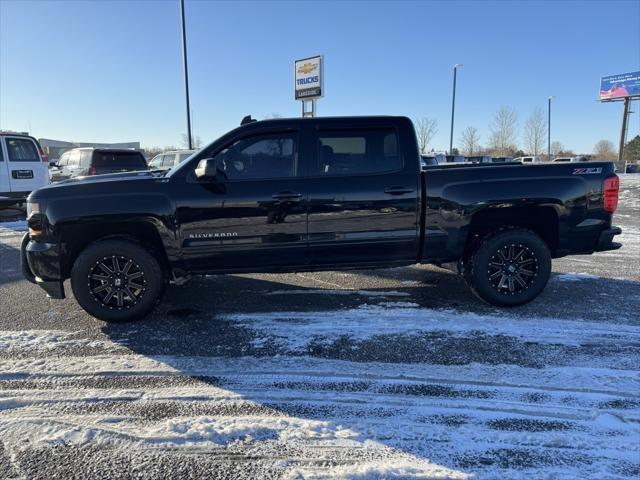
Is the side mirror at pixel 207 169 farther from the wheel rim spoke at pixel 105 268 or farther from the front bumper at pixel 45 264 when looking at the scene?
the front bumper at pixel 45 264

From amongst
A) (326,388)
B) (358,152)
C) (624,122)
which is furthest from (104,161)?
(624,122)

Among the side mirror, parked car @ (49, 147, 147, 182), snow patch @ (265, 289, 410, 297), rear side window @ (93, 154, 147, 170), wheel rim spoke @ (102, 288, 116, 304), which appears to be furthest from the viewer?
rear side window @ (93, 154, 147, 170)

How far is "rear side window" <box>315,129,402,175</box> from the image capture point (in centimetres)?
441

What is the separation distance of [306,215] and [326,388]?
5.85 ft

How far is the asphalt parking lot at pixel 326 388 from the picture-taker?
2.38 m

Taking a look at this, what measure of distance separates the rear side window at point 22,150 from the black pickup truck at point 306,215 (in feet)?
27.6

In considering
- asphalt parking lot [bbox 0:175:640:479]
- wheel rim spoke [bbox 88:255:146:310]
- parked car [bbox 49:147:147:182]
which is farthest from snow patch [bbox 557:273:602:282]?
parked car [bbox 49:147:147:182]

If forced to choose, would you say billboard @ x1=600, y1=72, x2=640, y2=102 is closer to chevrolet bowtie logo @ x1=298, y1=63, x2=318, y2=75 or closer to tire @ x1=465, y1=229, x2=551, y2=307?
chevrolet bowtie logo @ x1=298, y1=63, x2=318, y2=75

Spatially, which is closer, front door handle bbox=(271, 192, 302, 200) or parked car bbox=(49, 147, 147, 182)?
front door handle bbox=(271, 192, 302, 200)

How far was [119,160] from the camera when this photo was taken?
12914 mm

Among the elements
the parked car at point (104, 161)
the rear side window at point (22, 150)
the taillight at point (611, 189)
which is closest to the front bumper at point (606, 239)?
the taillight at point (611, 189)

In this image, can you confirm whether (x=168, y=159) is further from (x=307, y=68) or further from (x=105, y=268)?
(x=105, y=268)

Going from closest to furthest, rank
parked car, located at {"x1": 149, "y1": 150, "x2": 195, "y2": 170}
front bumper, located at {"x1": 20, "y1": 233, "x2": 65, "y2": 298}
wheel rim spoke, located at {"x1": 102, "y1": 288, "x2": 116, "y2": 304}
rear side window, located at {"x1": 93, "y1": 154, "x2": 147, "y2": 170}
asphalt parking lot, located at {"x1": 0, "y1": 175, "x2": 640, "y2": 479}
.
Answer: asphalt parking lot, located at {"x1": 0, "y1": 175, "x2": 640, "y2": 479}, front bumper, located at {"x1": 20, "y1": 233, "x2": 65, "y2": 298}, wheel rim spoke, located at {"x1": 102, "y1": 288, "x2": 116, "y2": 304}, rear side window, located at {"x1": 93, "y1": 154, "x2": 147, "y2": 170}, parked car, located at {"x1": 149, "y1": 150, "x2": 195, "y2": 170}

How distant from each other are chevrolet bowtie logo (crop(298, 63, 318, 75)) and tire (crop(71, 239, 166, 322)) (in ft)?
51.9
